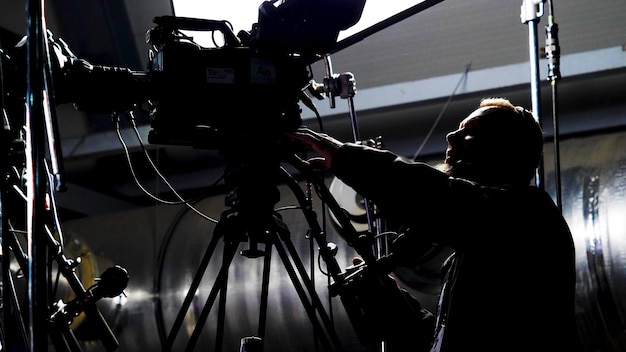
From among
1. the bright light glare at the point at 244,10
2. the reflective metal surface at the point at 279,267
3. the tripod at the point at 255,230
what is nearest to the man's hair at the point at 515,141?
the bright light glare at the point at 244,10

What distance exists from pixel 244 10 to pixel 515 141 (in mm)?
753

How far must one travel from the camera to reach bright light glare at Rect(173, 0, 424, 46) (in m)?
1.65

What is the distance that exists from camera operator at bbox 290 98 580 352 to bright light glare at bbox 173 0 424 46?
405mm

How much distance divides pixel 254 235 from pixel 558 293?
2.06 feet

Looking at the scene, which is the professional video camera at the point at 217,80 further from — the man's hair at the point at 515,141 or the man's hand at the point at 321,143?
the man's hair at the point at 515,141

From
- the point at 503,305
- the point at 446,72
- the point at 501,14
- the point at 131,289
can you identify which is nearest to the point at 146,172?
the point at 131,289

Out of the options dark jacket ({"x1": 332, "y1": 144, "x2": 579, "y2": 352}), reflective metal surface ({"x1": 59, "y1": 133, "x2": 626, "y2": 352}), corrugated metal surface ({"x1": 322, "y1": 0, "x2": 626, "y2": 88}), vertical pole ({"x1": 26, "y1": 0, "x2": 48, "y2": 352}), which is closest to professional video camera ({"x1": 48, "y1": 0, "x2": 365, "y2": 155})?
dark jacket ({"x1": 332, "y1": 144, "x2": 579, "y2": 352})

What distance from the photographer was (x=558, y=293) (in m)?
1.39

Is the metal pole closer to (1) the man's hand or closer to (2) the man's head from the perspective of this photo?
(2) the man's head

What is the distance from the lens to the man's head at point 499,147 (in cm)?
149

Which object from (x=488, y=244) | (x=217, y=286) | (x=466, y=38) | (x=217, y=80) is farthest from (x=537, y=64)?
(x=466, y=38)

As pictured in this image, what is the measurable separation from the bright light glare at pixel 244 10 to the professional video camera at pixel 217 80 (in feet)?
0.57

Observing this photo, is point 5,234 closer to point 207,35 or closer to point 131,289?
point 207,35

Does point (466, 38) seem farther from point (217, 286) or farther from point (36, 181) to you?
point (36, 181)
